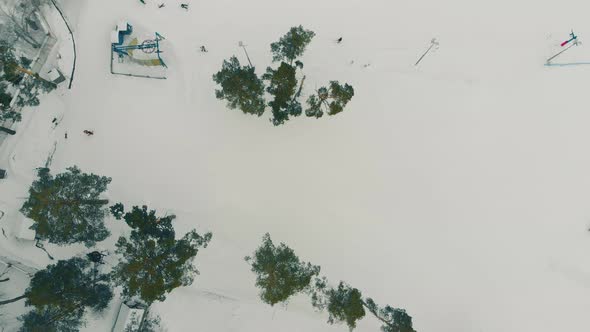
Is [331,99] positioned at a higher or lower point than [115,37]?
lower

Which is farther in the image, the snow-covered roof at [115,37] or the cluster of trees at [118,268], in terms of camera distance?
the snow-covered roof at [115,37]

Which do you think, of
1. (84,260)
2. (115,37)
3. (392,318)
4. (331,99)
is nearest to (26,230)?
(84,260)

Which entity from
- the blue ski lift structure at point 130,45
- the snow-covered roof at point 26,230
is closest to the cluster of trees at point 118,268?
the snow-covered roof at point 26,230

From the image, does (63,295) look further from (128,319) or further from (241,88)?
(241,88)

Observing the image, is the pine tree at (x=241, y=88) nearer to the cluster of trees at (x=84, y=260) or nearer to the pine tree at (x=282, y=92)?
the pine tree at (x=282, y=92)

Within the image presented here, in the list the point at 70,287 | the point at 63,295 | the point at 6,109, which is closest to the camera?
the point at 63,295

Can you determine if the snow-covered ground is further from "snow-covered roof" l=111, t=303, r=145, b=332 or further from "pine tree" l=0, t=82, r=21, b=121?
"snow-covered roof" l=111, t=303, r=145, b=332
